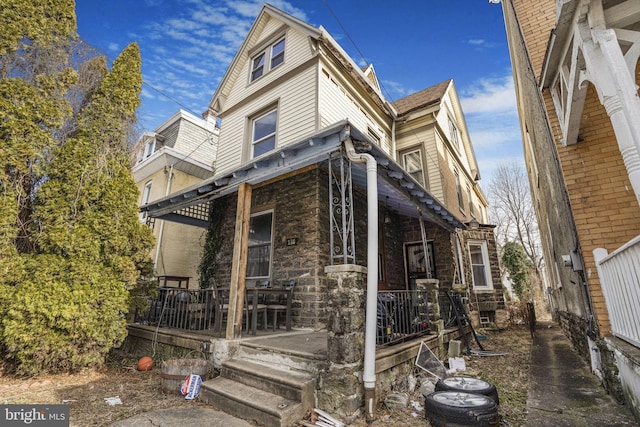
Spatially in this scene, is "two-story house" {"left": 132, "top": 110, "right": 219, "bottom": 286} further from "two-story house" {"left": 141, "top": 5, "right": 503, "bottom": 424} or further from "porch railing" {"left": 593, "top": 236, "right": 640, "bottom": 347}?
"porch railing" {"left": 593, "top": 236, "right": 640, "bottom": 347}

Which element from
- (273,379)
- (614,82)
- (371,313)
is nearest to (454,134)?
(614,82)

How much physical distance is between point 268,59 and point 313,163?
5.67m

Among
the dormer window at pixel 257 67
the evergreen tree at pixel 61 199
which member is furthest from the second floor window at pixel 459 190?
the evergreen tree at pixel 61 199

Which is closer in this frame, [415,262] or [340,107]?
[340,107]

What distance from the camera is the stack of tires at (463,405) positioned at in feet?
8.29

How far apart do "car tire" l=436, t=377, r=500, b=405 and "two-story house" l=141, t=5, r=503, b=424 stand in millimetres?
729

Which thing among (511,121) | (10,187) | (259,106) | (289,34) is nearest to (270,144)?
(259,106)

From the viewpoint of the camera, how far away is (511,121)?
545 inches

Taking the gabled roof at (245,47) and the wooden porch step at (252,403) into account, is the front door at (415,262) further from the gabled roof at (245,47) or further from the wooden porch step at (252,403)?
the gabled roof at (245,47)

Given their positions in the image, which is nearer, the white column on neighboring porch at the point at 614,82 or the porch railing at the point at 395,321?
the white column on neighboring porch at the point at 614,82

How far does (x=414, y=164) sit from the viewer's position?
32.0 feet

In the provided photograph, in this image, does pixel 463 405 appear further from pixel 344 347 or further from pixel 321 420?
pixel 321 420

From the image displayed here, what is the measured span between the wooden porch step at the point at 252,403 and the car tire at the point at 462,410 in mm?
1350

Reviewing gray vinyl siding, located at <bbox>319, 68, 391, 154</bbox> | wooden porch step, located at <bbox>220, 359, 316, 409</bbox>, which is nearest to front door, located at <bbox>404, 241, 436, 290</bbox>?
gray vinyl siding, located at <bbox>319, 68, 391, 154</bbox>
